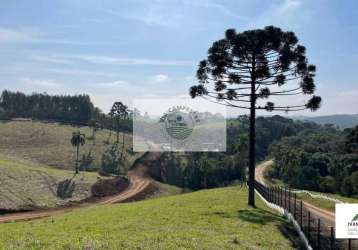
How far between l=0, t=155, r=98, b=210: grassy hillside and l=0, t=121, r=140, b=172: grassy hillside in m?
26.4

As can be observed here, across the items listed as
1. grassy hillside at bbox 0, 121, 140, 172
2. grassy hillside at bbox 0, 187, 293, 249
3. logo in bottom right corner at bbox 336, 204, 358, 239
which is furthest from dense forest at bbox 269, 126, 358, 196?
logo in bottom right corner at bbox 336, 204, 358, 239

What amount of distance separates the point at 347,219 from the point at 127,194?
70.7 meters

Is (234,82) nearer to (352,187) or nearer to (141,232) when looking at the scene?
(141,232)

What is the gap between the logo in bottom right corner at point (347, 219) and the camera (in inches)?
810

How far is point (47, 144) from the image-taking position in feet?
449

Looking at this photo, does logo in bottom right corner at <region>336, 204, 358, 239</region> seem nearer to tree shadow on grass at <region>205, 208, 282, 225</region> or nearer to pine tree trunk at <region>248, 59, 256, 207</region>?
tree shadow on grass at <region>205, 208, 282, 225</region>

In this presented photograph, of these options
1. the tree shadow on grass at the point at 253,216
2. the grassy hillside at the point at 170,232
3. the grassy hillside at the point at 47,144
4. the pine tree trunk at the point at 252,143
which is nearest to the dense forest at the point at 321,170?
the grassy hillside at the point at 47,144

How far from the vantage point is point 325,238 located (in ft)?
83.9

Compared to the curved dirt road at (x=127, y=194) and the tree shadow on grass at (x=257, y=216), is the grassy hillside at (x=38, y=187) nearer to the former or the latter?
the curved dirt road at (x=127, y=194)

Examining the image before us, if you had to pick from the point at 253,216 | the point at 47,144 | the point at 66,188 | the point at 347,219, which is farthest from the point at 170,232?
the point at 47,144

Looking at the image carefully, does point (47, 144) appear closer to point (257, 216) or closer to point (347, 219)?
point (257, 216)

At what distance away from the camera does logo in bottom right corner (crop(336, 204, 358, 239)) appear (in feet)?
67.5

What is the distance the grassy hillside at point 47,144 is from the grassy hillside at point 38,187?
86.5 feet

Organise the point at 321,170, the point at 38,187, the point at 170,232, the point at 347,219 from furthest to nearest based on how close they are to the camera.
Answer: the point at 321,170, the point at 38,187, the point at 170,232, the point at 347,219
